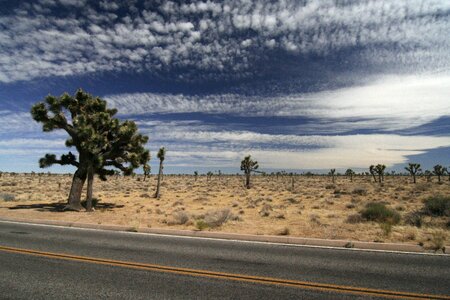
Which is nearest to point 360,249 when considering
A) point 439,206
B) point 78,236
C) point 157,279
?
point 157,279

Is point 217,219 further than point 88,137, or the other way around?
point 88,137

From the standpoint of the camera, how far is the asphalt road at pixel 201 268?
6.14m

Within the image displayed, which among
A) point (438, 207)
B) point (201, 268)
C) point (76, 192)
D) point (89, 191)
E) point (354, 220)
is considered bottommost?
point (201, 268)

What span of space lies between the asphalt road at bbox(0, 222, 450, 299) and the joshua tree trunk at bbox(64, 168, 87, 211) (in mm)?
11204

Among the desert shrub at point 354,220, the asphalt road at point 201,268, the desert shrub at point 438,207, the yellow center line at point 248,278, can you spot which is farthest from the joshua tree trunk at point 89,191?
the desert shrub at point 438,207

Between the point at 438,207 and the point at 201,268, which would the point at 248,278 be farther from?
the point at 438,207

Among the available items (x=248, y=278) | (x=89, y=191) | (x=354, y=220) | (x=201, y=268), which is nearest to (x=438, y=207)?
(x=354, y=220)

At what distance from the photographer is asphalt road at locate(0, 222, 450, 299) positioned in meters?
6.14

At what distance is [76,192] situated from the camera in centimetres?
2258

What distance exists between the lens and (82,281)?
22.2ft

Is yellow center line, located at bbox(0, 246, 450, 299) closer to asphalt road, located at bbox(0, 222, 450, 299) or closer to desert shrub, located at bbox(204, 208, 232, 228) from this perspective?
asphalt road, located at bbox(0, 222, 450, 299)

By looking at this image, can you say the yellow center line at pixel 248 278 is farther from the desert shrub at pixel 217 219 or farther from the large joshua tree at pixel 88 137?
the large joshua tree at pixel 88 137

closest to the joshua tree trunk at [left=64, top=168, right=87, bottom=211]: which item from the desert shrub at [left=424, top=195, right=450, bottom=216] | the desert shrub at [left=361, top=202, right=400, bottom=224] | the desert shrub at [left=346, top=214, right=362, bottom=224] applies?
the desert shrub at [left=346, top=214, right=362, bottom=224]

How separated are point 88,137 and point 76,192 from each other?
402 cm
